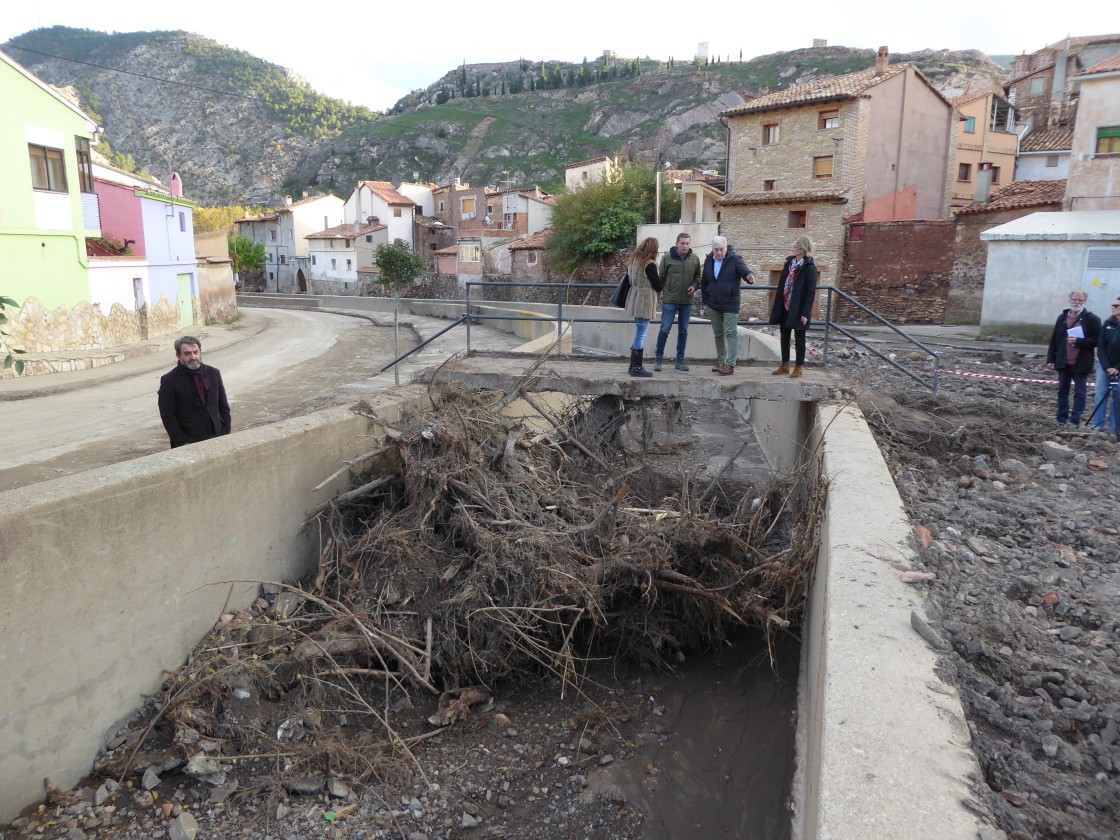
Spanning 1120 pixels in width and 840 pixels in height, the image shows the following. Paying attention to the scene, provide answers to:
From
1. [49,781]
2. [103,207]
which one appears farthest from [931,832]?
[103,207]

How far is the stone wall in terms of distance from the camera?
27.3 m

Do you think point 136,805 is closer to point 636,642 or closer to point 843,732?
point 636,642

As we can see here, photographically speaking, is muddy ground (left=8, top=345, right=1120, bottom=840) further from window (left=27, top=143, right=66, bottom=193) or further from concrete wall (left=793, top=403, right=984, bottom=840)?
window (left=27, top=143, right=66, bottom=193)

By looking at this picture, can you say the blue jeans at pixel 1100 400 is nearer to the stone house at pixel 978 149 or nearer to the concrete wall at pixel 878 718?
the concrete wall at pixel 878 718

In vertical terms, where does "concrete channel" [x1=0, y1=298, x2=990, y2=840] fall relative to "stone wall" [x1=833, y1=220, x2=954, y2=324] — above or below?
below

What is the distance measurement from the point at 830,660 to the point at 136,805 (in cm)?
435

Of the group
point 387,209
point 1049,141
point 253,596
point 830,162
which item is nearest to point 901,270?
point 830,162

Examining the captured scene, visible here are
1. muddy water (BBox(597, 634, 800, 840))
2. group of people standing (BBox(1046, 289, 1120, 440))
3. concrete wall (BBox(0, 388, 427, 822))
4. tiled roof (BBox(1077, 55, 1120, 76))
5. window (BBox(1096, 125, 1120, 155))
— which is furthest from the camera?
window (BBox(1096, 125, 1120, 155))

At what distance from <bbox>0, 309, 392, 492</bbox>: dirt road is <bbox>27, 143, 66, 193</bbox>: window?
16.4ft

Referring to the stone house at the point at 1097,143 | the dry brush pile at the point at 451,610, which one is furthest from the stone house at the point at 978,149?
the dry brush pile at the point at 451,610

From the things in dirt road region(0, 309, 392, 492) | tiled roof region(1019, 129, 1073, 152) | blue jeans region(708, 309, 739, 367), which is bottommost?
dirt road region(0, 309, 392, 492)

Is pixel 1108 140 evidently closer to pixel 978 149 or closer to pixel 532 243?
pixel 978 149

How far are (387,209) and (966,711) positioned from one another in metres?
60.6

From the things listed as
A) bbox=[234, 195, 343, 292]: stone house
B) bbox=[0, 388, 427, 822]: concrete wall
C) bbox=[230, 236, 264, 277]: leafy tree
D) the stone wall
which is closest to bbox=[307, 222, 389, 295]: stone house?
bbox=[234, 195, 343, 292]: stone house
